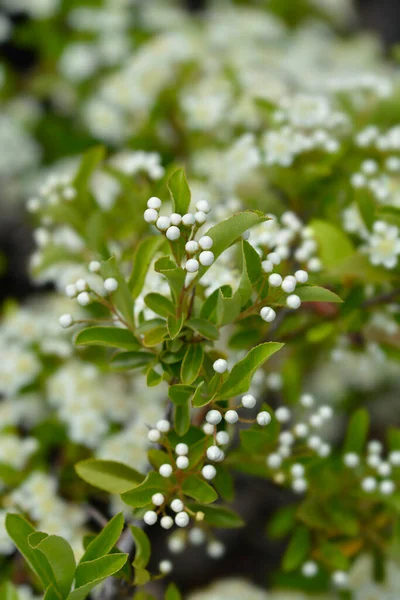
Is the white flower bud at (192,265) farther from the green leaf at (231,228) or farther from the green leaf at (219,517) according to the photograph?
the green leaf at (219,517)

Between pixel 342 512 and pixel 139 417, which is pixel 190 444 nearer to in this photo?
pixel 342 512

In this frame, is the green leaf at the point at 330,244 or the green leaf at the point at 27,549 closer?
the green leaf at the point at 27,549

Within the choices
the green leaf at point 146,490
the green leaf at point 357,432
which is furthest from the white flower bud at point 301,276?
the green leaf at point 357,432

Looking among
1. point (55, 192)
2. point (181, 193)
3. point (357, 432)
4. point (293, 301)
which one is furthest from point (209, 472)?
point (55, 192)

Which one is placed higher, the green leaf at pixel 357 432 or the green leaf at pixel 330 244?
the green leaf at pixel 330 244

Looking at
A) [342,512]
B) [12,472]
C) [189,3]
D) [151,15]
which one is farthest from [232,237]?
[189,3]

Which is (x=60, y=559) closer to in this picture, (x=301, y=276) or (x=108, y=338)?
(x=108, y=338)

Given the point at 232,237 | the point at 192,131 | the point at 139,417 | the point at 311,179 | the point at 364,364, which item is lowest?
the point at 364,364

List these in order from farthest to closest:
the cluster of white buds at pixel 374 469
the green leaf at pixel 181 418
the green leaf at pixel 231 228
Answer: the cluster of white buds at pixel 374 469, the green leaf at pixel 181 418, the green leaf at pixel 231 228
